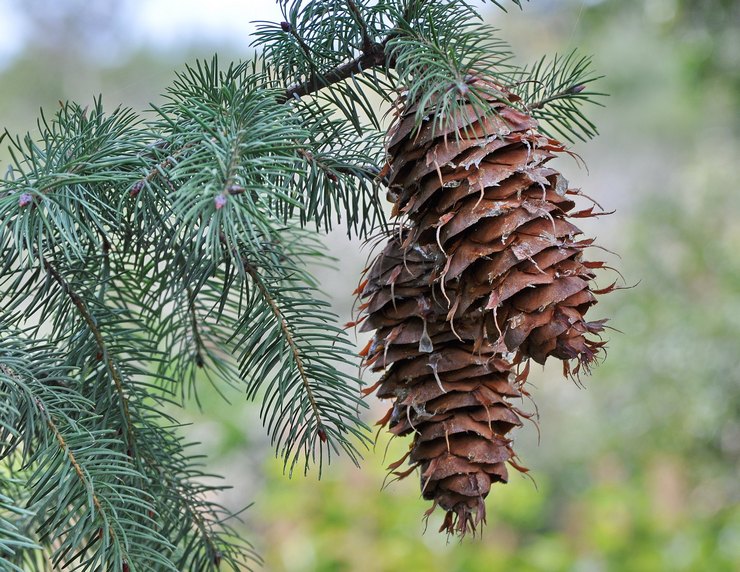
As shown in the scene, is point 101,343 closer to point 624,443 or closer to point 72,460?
point 72,460

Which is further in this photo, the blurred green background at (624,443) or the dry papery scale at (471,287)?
the blurred green background at (624,443)

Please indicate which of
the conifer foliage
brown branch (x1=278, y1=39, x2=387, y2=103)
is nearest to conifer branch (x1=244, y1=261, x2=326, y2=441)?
the conifer foliage

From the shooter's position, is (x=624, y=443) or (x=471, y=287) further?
(x=624, y=443)

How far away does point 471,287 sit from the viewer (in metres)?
0.36

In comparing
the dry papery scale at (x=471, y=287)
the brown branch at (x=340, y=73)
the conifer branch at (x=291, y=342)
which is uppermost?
the brown branch at (x=340, y=73)

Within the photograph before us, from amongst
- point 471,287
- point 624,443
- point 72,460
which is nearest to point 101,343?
point 72,460

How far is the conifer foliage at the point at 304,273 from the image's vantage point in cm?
34

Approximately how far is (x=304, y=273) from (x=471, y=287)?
4.1 inches

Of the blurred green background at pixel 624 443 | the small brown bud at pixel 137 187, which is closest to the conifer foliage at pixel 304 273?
the small brown bud at pixel 137 187

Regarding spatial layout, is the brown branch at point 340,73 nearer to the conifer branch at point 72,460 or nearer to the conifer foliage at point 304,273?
the conifer foliage at point 304,273

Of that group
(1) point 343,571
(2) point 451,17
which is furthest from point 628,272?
(2) point 451,17

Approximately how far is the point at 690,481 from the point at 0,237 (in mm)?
2607

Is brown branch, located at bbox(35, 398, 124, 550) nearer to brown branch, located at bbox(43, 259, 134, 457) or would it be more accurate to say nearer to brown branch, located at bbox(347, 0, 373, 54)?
brown branch, located at bbox(43, 259, 134, 457)

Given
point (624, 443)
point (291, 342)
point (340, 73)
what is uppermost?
point (624, 443)
